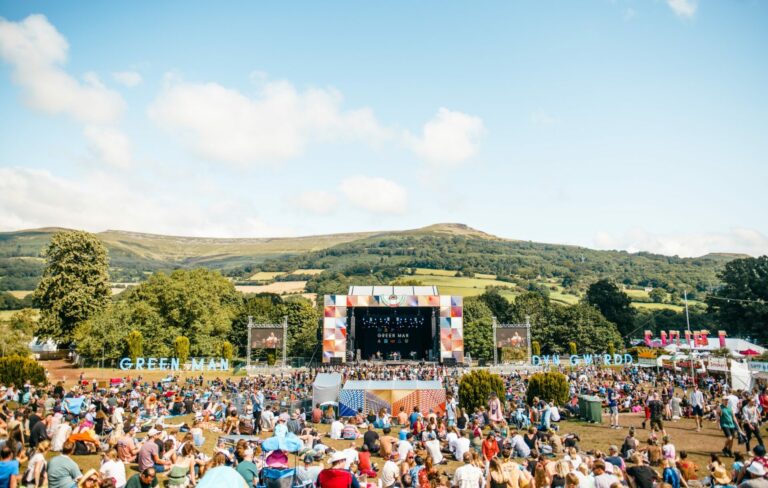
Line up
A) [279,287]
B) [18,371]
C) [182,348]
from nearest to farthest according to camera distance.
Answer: [18,371], [182,348], [279,287]

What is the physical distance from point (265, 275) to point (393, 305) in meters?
111

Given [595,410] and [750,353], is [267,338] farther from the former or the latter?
[750,353]

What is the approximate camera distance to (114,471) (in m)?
8.46

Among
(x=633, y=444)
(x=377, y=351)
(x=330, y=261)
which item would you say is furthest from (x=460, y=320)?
(x=330, y=261)

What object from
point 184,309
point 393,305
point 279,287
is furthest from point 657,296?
point 184,309

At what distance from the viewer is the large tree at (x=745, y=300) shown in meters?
55.6

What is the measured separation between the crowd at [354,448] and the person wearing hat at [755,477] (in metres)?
0.02

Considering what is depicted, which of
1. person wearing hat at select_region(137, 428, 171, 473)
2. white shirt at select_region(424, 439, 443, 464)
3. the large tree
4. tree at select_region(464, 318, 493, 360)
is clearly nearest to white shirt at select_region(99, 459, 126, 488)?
person wearing hat at select_region(137, 428, 171, 473)

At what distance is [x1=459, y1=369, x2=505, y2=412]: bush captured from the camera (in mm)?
20969

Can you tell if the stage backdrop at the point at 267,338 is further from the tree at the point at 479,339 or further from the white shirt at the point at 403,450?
the white shirt at the point at 403,450

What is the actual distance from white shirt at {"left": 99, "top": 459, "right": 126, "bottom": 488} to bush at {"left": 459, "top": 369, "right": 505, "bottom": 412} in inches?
583

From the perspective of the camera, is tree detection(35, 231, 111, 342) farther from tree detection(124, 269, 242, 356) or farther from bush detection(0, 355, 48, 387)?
bush detection(0, 355, 48, 387)

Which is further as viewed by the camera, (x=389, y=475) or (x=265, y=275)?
(x=265, y=275)

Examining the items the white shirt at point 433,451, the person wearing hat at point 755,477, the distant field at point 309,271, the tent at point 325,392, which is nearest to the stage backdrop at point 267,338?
the tent at point 325,392
